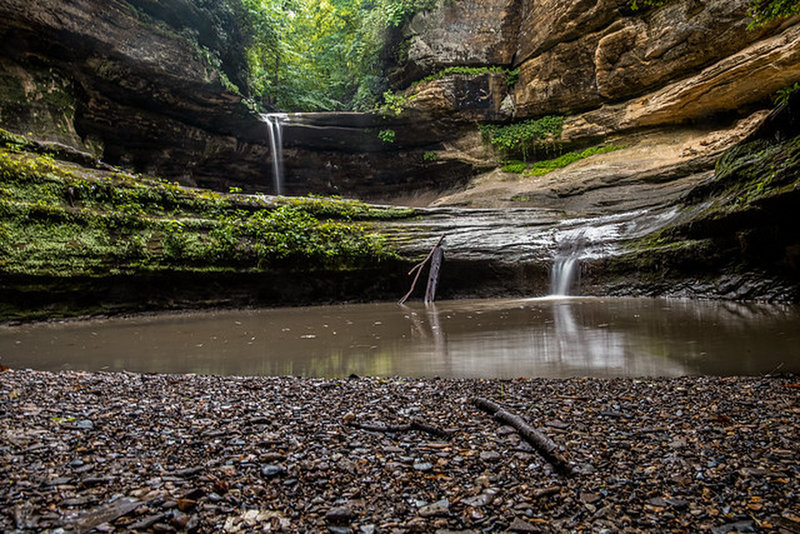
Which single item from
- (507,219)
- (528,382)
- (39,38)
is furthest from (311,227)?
(39,38)

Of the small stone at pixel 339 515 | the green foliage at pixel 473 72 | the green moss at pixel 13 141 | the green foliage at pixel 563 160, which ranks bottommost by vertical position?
the small stone at pixel 339 515

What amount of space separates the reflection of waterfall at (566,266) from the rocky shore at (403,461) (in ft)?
21.5

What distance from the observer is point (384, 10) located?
17.4 metres

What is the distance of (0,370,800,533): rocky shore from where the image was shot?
1091 mm

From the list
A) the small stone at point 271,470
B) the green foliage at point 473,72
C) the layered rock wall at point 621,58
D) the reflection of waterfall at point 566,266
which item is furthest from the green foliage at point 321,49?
the small stone at point 271,470

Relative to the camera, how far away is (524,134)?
16500mm

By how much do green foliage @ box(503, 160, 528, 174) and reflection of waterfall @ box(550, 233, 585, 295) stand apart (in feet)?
26.6

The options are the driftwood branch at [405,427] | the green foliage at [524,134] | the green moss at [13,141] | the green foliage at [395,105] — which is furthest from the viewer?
the green foliage at [395,105]

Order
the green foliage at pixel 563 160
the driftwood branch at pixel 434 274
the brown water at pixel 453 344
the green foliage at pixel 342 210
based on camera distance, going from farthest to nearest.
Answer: the green foliage at pixel 563 160
the green foliage at pixel 342 210
the driftwood branch at pixel 434 274
the brown water at pixel 453 344

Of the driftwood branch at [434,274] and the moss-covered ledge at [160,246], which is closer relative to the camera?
the moss-covered ledge at [160,246]

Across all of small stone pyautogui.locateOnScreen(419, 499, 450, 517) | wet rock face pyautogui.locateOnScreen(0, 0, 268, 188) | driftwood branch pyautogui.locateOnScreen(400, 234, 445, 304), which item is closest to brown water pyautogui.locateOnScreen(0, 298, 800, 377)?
small stone pyautogui.locateOnScreen(419, 499, 450, 517)

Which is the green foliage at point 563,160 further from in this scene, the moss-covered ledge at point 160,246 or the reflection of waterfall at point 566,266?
the moss-covered ledge at point 160,246

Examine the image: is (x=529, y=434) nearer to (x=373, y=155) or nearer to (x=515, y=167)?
(x=515, y=167)

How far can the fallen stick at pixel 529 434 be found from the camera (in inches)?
52.3
